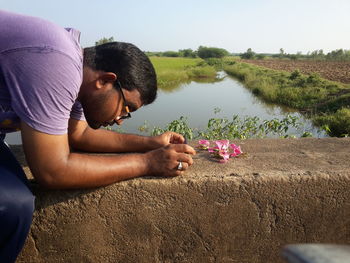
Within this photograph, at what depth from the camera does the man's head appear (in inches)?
55.4

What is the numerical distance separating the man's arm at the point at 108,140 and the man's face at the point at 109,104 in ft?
0.68

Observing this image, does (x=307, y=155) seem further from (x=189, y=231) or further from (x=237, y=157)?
(x=189, y=231)

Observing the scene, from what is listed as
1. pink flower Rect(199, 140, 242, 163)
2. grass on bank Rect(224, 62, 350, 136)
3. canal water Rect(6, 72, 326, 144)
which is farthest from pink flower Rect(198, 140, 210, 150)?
grass on bank Rect(224, 62, 350, 136)

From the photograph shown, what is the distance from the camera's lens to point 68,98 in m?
1.19

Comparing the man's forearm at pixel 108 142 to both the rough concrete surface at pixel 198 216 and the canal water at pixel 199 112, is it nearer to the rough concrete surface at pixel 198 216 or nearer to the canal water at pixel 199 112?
the rough concrete surface at pixel 198 216

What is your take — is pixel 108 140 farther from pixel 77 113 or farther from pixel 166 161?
pixel 166 161

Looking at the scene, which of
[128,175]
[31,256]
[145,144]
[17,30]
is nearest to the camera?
[17,30]

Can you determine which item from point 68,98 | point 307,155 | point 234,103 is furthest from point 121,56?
point 234,103

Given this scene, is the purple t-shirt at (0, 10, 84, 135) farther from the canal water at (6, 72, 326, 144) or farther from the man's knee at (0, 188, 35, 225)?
the canal water at (6, 72, 326, 144)

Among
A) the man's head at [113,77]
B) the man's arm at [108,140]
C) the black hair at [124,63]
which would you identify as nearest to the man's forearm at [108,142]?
the man's arm at [108,140]

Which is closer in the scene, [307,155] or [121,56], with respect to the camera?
[121,56]

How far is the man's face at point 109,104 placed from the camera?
142 cm

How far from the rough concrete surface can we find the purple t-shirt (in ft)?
1.35

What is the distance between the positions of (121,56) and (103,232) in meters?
0.77
